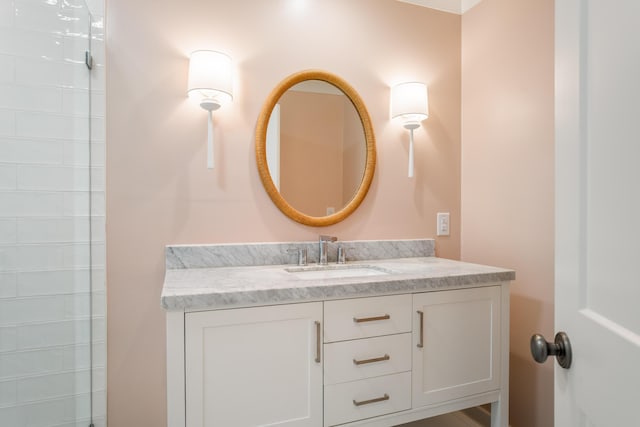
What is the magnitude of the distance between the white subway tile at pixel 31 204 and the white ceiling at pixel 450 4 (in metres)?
1.97

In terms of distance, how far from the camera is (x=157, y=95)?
5.22 ft

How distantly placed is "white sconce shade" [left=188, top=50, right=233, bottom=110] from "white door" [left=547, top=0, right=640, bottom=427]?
1236 mm

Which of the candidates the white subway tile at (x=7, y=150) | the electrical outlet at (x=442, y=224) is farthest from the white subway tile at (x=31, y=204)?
the electrical outlet at (x=442, y=224)

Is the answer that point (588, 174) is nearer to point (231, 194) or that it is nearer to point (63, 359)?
point (231, 194)

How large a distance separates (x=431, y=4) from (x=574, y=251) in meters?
1.91

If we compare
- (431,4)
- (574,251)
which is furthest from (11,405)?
(431,4)

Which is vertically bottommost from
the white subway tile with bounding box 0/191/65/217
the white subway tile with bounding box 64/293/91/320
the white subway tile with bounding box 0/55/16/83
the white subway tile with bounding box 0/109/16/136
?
the white subway tile with bounding box 64/293/91/320

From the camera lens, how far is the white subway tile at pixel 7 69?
4.09 feet

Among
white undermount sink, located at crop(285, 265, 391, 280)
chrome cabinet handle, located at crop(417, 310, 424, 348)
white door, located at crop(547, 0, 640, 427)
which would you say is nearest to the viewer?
white door, located at crop(547, 0, 640, 427)

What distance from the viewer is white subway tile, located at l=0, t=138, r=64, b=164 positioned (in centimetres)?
128

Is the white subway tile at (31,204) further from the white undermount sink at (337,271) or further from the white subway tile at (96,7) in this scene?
the white undermount sink at (337,271)

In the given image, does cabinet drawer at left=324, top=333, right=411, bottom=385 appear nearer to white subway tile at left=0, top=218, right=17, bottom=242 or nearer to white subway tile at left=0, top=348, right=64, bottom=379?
white subway tile at left=0, top=348, right=64, bottom=379

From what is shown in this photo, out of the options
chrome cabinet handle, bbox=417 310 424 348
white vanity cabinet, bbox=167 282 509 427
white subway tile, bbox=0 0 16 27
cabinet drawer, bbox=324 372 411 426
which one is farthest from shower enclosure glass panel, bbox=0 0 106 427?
chrome cabinet handle, bbox=417 310 424 348

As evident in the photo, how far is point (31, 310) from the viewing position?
1.36 meters
